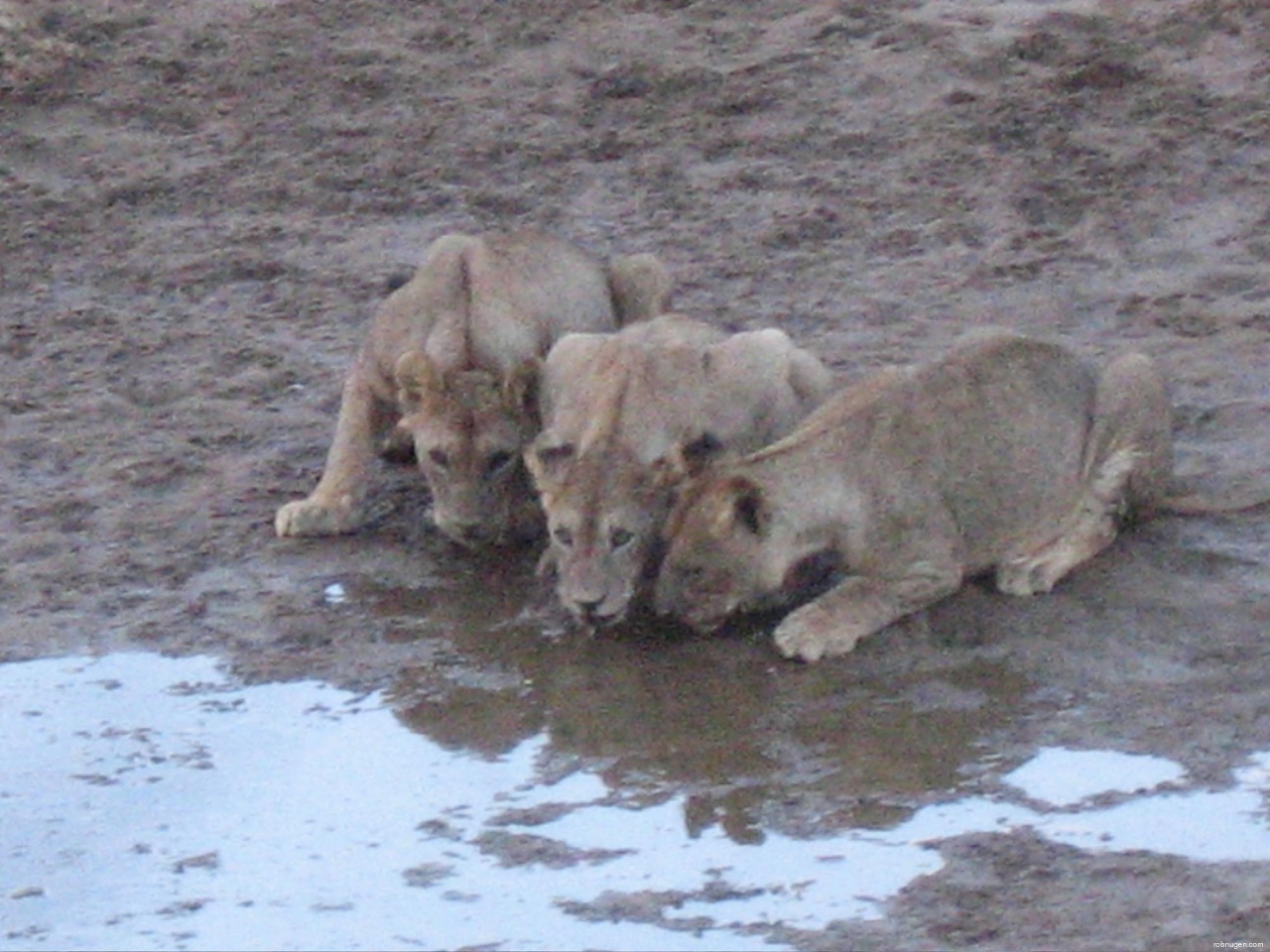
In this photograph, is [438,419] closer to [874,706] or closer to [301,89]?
[874,706]

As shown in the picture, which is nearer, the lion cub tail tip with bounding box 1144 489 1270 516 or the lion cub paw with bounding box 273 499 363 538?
the lion cub tail tip with bounding box 1144 489 1270 516

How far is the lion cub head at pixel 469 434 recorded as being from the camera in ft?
30.3

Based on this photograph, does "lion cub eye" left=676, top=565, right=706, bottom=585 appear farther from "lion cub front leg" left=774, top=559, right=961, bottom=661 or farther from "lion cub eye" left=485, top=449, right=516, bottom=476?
"lion cub eye" left=485, top=449, right=516, bottom=476

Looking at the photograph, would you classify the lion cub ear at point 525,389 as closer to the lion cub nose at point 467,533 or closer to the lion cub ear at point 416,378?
the lion cub ear at point 416,378

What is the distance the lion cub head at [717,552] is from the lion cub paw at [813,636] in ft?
0.55

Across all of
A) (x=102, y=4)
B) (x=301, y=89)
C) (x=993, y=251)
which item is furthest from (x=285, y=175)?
(x=993, y=251)

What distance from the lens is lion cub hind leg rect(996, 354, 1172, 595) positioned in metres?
9.23

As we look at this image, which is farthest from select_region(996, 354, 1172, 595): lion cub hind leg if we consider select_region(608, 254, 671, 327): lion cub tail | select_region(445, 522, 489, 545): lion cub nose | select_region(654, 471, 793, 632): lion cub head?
select_region(608, 254, 671, 327): lion cub tail

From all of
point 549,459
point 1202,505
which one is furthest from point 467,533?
point 1202,505

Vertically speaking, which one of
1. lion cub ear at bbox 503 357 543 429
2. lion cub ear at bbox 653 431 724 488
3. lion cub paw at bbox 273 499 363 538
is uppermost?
lion cub ear at bbox 503 357 543 429

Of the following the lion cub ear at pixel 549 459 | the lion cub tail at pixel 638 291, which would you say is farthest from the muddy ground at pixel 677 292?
the lion cub tail at pixel 638 291

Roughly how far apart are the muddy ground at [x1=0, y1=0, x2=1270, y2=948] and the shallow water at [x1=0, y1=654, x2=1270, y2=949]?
60 millimetres

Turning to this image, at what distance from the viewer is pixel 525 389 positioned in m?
9.34

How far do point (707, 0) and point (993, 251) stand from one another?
11.5 ft
